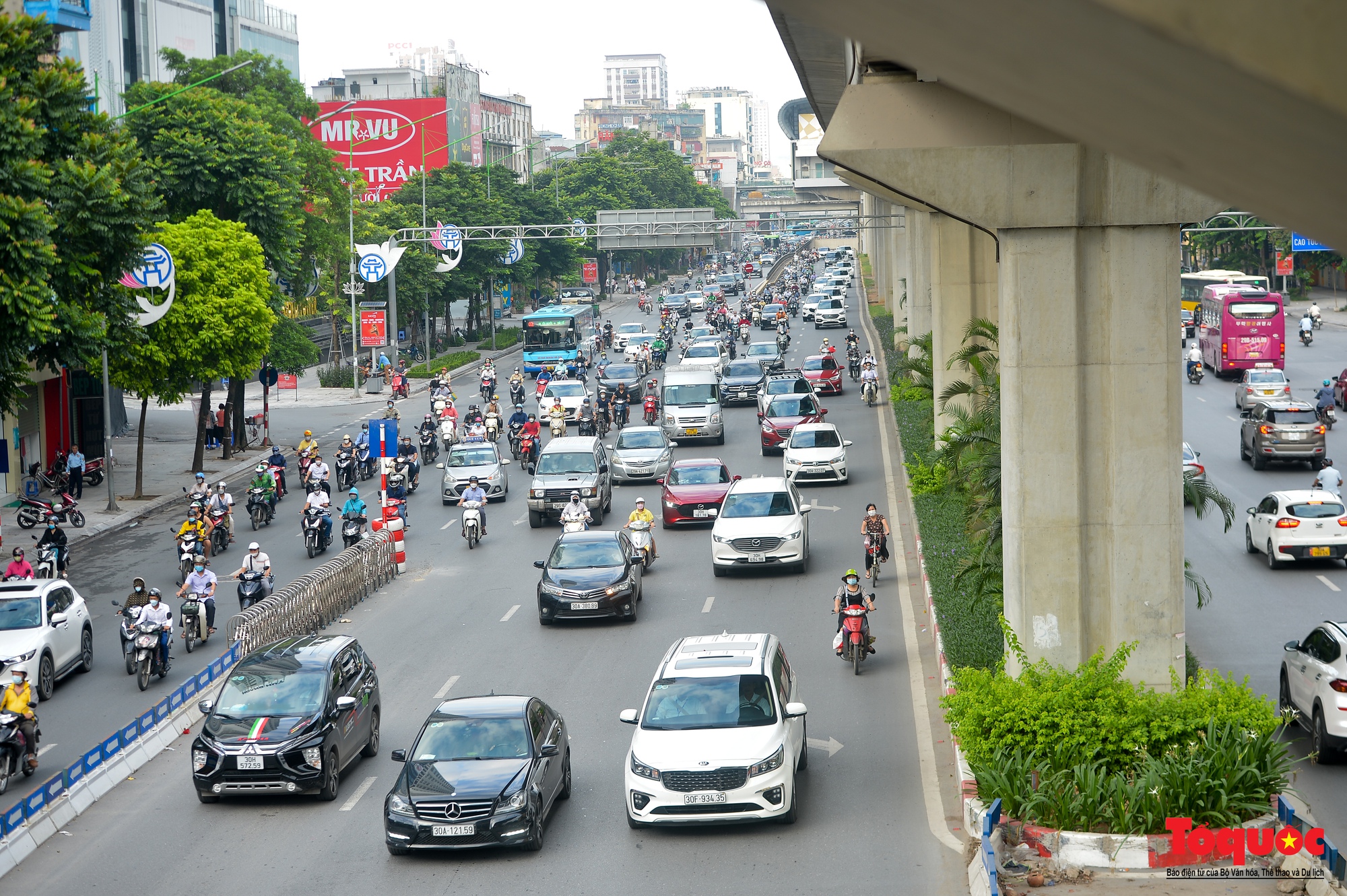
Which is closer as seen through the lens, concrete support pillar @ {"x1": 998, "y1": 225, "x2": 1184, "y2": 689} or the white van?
concrete support pillar @ {"x1": 998, "y1": 225, "x2": 1184, "y2": 689}

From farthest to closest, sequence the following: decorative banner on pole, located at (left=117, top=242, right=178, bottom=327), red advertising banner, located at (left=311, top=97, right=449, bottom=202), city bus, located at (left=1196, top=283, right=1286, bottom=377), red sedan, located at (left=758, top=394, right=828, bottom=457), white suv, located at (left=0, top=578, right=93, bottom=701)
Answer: red advertising banner, located at (left=311, top=97, right=449, bottom=202)
city bus, located at (left=1196, top=283, right=1286, bottom=377)
red sedan, located at (left=758, top=394, right=828, bottom=457)
decorative banner on pole, located at (left=117, top=242, right=178, bottom=327)
white suv, located at (left=0, top=578, right=93, bottom=701)

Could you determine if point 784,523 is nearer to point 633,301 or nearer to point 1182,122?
point 1182,122

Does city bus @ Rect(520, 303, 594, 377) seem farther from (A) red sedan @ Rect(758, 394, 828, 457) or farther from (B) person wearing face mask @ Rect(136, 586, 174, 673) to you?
(B) person wearing face mask @ Rect(136, 586, 174, 673)

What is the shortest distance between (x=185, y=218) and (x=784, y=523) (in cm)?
2627

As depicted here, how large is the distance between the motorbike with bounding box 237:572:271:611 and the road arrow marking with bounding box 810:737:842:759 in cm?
1202

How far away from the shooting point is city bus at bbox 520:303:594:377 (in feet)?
227

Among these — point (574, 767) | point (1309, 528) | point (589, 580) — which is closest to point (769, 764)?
point (574, 767)

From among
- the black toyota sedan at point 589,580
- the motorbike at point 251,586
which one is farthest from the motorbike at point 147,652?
the black toyota sedan at point 589,580

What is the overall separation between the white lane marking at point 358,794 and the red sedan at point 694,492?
15950mm

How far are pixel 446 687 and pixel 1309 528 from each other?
50.7 ft

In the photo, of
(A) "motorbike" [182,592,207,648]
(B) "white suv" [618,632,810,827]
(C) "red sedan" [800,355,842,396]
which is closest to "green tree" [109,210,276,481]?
(A) "motorbike" [182,592,207,648]

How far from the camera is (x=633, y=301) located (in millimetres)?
128375

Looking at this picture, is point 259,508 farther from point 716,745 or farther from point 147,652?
point 716,745

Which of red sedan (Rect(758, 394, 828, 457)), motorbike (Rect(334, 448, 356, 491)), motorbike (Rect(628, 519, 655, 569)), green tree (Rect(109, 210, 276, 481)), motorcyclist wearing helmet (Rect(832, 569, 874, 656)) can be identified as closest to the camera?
motorcyclist wearing helmet (Rect(832, 569, 874, 656))
